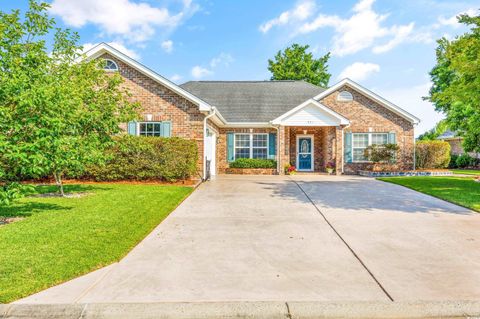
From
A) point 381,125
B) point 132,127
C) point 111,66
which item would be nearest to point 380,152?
point 381,125

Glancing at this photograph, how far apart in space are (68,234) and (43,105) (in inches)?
98.6

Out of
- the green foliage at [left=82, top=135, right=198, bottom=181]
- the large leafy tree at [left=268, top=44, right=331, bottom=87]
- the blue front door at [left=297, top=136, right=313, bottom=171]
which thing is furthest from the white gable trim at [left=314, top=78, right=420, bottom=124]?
the large leafy tree at [left=268, top=44, right=331, bottom=87]

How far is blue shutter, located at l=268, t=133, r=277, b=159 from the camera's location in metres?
20.8

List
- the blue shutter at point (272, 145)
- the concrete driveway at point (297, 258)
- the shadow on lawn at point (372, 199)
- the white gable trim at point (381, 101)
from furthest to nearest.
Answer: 1. the blue shutter at point (272, 145)
2. the white gable trim at point (381, 101)
3. the shadow on lawn at point (372, 199)
4. the concrete driveway at point (297, 258)

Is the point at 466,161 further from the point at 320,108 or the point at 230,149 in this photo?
the point at 230,149

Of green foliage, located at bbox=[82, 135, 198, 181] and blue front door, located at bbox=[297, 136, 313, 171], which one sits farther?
blue front door, located at bbox=[297, 136, 313, 171]

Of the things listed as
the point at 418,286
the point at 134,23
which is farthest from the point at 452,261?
the point at 134,23

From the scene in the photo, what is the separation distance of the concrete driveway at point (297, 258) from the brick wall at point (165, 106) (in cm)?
734

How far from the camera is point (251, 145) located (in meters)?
20.9

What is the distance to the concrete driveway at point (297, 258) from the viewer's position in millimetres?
3646

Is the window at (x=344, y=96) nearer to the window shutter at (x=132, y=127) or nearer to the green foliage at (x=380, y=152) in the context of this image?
the green foliage at (x=380, y=152)

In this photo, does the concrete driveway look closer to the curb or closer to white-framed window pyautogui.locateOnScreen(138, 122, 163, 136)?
the curb

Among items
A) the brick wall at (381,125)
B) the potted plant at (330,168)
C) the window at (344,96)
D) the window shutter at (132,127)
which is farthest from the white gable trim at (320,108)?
the window shutter at (132,127)

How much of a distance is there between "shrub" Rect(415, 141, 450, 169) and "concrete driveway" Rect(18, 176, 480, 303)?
50.1 ft
